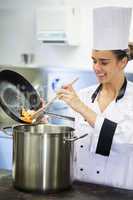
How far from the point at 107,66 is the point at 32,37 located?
40.4 inches

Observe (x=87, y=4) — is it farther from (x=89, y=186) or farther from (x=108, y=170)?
(x=89, y=186)

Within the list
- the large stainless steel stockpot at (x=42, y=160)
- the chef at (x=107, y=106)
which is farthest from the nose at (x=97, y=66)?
the large stainless steel stockpot at (x=42, y=160)

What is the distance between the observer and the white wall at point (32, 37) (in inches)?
94.9

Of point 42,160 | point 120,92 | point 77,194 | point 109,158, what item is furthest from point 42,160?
point 120,92

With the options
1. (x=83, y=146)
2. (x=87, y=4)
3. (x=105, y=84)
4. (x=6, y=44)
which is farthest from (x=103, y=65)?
(x=6, y=44)

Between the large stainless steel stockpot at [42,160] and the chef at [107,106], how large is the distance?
0.23 metres

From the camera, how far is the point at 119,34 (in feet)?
5.39

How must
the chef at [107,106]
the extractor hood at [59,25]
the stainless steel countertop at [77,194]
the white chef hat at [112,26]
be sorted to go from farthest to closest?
the extractor hood at [59,25] < the white chef hat at [112,26] < the chef at [107,106] < the stainless steel countertop at [77,194]

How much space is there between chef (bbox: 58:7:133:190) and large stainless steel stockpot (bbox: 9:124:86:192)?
0.77ft

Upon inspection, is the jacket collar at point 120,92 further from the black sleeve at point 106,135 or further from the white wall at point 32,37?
the white wall at point 32,37

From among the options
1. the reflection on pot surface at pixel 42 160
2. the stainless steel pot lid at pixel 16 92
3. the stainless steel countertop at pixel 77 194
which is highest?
the stainless steel pot lid at pixel 16 92

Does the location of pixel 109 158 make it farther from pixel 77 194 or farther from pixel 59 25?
pixel 59 25

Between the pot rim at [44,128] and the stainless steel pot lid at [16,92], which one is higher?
the stainless steel pot lid at [16,92]

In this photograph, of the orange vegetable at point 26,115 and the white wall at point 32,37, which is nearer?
the orange vegetable at point 26,115
